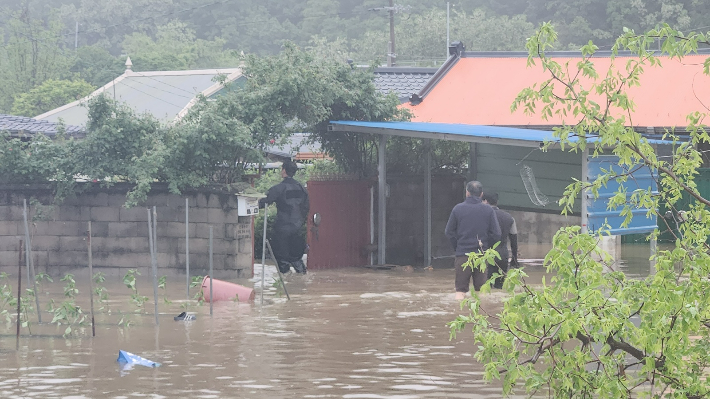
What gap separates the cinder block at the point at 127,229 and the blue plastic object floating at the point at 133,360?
240 inches

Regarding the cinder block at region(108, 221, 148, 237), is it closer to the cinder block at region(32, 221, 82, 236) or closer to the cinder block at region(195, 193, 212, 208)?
the cinder block at region(32, 221, 82, 236)

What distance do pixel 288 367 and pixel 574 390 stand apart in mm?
3814

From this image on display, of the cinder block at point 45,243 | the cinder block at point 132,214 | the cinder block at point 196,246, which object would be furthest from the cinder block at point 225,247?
the cinder block at point 45,243

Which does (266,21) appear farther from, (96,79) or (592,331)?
(592,331)

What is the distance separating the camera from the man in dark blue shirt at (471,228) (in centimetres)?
1216

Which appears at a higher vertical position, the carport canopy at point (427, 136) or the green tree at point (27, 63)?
the green tree at point (27, 63)

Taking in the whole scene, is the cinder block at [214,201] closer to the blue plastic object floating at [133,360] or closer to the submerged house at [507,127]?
the submerged house at [507,127]

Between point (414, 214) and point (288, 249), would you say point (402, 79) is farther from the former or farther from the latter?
point (288, 249)

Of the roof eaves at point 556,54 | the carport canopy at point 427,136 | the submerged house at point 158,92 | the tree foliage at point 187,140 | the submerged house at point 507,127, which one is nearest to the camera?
the carport canopy at point 427,136

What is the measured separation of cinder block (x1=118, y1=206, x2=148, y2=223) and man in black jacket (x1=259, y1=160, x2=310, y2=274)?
1916 mm

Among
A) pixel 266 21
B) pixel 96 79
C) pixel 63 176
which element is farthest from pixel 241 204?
pixel 266 21

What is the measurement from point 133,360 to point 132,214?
20.9ft

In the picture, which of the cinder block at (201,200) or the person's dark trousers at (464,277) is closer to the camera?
the person's dark trousers at (464,277)

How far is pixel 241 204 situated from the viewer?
48.0 ft
